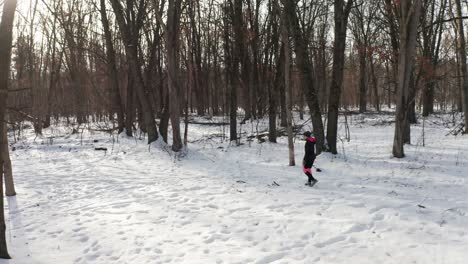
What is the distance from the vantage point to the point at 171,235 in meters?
6.06

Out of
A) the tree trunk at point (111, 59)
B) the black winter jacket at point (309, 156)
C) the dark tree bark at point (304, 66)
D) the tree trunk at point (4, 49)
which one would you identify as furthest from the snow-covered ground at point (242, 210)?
the tree trunk at point (111, 59)

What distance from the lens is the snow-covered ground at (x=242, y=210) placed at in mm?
5324

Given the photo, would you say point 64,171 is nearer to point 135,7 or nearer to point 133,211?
point 133,211

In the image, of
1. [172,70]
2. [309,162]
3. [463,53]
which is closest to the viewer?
[309,162]

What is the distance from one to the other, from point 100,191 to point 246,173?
12.9ft

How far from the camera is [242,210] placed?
23.7 feet

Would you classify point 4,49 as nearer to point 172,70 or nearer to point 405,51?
point 172,70

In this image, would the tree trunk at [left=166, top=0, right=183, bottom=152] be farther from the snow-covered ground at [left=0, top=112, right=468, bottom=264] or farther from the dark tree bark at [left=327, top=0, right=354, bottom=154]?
the dark tree bark at [left=327, top=0, right=354, bottom=154]

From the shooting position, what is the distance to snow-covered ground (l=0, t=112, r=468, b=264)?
5324mm

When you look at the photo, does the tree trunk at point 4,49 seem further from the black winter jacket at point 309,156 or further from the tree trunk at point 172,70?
the tree trunk at point 172,70

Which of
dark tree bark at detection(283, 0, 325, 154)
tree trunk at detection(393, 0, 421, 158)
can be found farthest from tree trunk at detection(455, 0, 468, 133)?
dark tree bark at detection(283, 0, 325, 154)

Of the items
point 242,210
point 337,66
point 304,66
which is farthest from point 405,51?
point 242,210

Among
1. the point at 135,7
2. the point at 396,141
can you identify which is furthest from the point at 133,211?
the point at 135,7

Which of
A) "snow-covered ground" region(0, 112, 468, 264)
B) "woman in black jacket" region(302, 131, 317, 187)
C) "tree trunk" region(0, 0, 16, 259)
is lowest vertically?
"snow-covered ground" region(0, 112, 468, 264)
